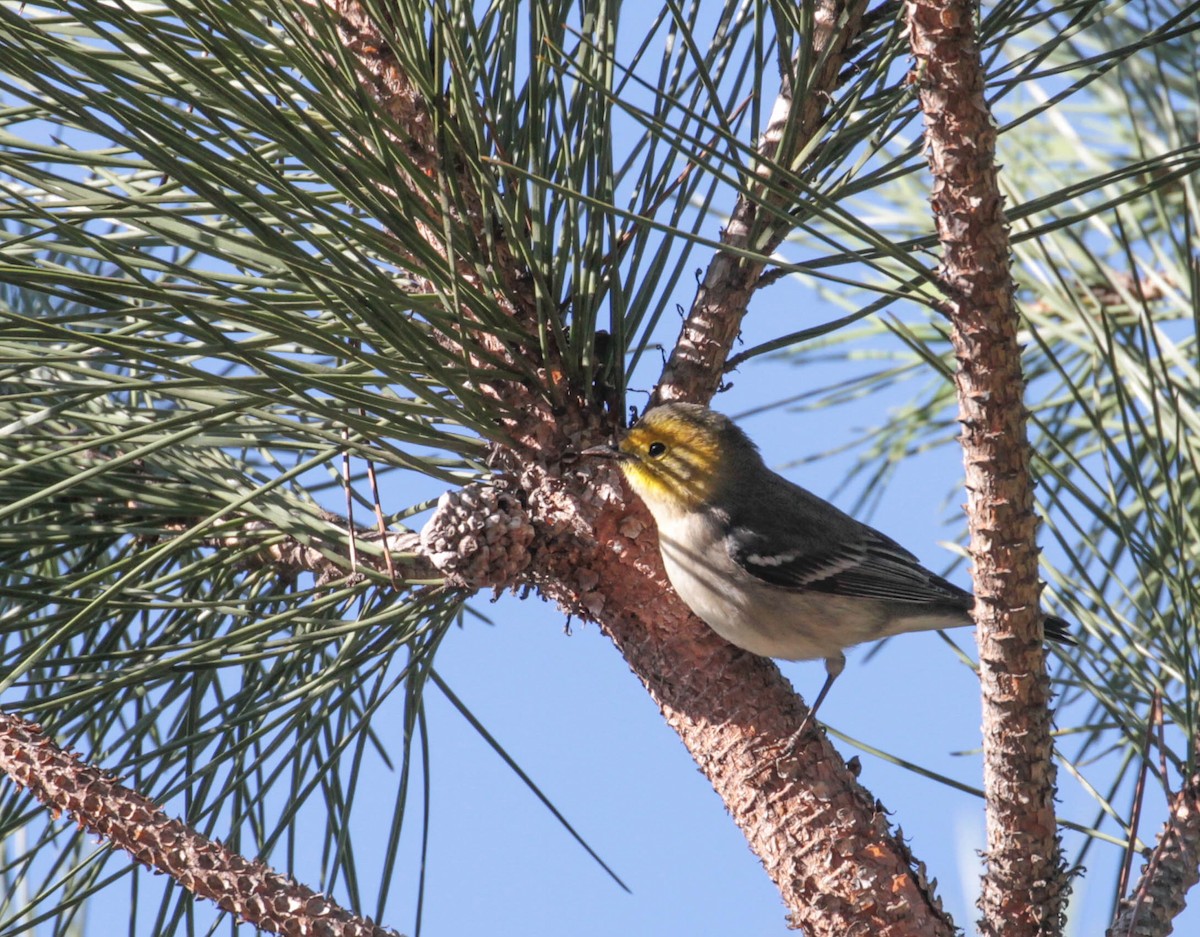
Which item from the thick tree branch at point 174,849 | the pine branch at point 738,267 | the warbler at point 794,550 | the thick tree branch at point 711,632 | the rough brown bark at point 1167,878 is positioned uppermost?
the warbler at point 794,550

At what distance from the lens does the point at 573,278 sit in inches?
80.7

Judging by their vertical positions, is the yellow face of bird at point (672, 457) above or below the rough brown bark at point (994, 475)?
above

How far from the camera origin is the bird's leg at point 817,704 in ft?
6.45

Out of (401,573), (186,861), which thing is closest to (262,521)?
(401,573)

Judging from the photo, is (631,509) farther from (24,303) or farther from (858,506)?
(24,303)

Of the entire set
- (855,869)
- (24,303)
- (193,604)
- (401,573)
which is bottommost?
(855,869)

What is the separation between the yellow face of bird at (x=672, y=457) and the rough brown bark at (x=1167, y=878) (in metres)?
0.97

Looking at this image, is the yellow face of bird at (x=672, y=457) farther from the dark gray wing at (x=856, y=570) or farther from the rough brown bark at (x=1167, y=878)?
the rough brown bark at (x=1167, y=878)

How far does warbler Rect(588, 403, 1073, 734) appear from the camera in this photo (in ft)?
9.85

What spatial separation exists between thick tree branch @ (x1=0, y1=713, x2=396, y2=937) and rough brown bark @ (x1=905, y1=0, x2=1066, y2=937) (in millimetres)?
822

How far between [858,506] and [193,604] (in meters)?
1.96

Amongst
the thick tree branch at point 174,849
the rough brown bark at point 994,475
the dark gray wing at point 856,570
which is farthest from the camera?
the dark gray wing at point 856,570

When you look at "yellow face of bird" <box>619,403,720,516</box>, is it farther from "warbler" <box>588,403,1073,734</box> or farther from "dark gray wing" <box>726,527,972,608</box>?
"dark gray wing" <box>726,527,972,608</box>

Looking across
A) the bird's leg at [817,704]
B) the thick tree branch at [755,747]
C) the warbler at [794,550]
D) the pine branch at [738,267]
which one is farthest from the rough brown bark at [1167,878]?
the warbler at [794,550]
